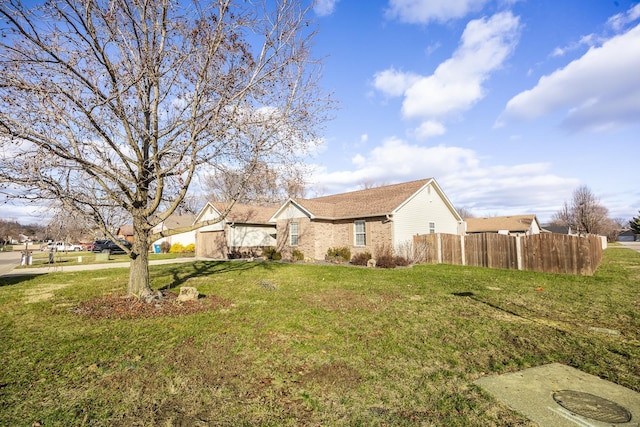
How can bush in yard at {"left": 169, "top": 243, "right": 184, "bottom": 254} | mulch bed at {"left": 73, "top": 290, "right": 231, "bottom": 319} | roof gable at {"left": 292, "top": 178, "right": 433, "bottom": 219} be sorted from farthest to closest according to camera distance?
bush in yard at {"left": 169, "top": 243, "right": 184, "bottom": 254} → roof gable at {"left": 292, "top": 178, "right": 433, "bottom": 219} → mulch bed at {"left": 73, "top": 290, "right": 231, "bottom": 319}

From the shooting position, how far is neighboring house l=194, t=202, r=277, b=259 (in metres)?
Answer: 25.2

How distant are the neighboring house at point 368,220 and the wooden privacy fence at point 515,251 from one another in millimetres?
1851

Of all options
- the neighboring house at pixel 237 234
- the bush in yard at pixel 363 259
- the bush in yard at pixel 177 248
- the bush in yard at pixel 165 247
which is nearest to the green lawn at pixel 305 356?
the bush in yard at pixel 363 259

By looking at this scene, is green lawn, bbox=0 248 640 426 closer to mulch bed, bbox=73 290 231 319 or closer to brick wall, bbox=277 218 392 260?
mulch bed, bbox=73 290 231 319

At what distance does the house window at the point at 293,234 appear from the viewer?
22.2 meters

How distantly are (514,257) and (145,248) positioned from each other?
15.4 meters

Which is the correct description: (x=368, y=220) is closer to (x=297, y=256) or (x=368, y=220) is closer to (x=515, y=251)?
(x=297, y=256)

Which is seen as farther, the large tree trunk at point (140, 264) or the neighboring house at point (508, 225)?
the neighboring house at point (508, 225)

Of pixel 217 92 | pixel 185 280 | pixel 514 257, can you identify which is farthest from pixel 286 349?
pixel 514 257

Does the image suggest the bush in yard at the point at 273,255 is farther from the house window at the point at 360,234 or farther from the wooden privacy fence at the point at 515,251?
the wooden privacy fence at the point at 515,251

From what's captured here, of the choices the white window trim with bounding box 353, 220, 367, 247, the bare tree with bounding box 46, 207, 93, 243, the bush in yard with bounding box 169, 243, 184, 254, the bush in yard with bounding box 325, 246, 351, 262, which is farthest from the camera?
the bush in yard with bounding box 169, 243, 184, 254

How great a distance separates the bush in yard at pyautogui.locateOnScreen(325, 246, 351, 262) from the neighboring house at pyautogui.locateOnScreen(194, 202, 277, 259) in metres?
7.83

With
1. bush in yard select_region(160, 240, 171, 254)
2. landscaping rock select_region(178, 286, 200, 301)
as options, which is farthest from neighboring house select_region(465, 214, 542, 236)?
landscaping rock select_region(178, 286, 200, 301)

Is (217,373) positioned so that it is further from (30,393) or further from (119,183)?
(119,183)
